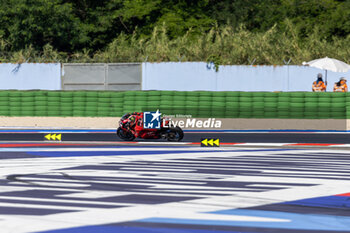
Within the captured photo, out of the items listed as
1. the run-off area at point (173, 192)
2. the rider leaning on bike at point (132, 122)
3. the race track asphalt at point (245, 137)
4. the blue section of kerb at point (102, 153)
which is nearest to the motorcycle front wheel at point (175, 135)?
the race track asphalt at point (245, 137)

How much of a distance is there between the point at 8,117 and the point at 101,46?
21.5 metres

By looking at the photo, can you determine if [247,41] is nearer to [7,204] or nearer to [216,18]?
[216,18]

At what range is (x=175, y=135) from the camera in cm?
2328

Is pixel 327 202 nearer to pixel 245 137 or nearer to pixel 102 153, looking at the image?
pixel 102 153

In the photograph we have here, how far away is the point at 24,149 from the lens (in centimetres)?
2000

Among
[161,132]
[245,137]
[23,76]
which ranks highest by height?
[23,76]

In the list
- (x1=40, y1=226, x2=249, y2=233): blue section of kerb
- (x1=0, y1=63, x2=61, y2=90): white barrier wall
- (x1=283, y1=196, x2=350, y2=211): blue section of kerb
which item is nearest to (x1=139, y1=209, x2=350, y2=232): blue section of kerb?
(x1=40, y1=226, x2=249, y2=233): blue section of kerb

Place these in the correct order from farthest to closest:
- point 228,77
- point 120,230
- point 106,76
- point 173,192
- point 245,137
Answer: point 106,76, point 228,77, point 245,137, point 173,192, point 120,230

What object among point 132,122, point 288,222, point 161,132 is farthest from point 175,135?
point 288,222

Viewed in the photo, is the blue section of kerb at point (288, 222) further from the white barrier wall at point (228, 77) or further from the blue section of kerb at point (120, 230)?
the white barrier wall at point (228, 77)

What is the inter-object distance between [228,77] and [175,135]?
1305 cm

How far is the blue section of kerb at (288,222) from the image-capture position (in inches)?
321

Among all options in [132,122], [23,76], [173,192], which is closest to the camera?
[173,192]

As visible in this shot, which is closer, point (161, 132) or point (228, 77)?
point (161, 132)
